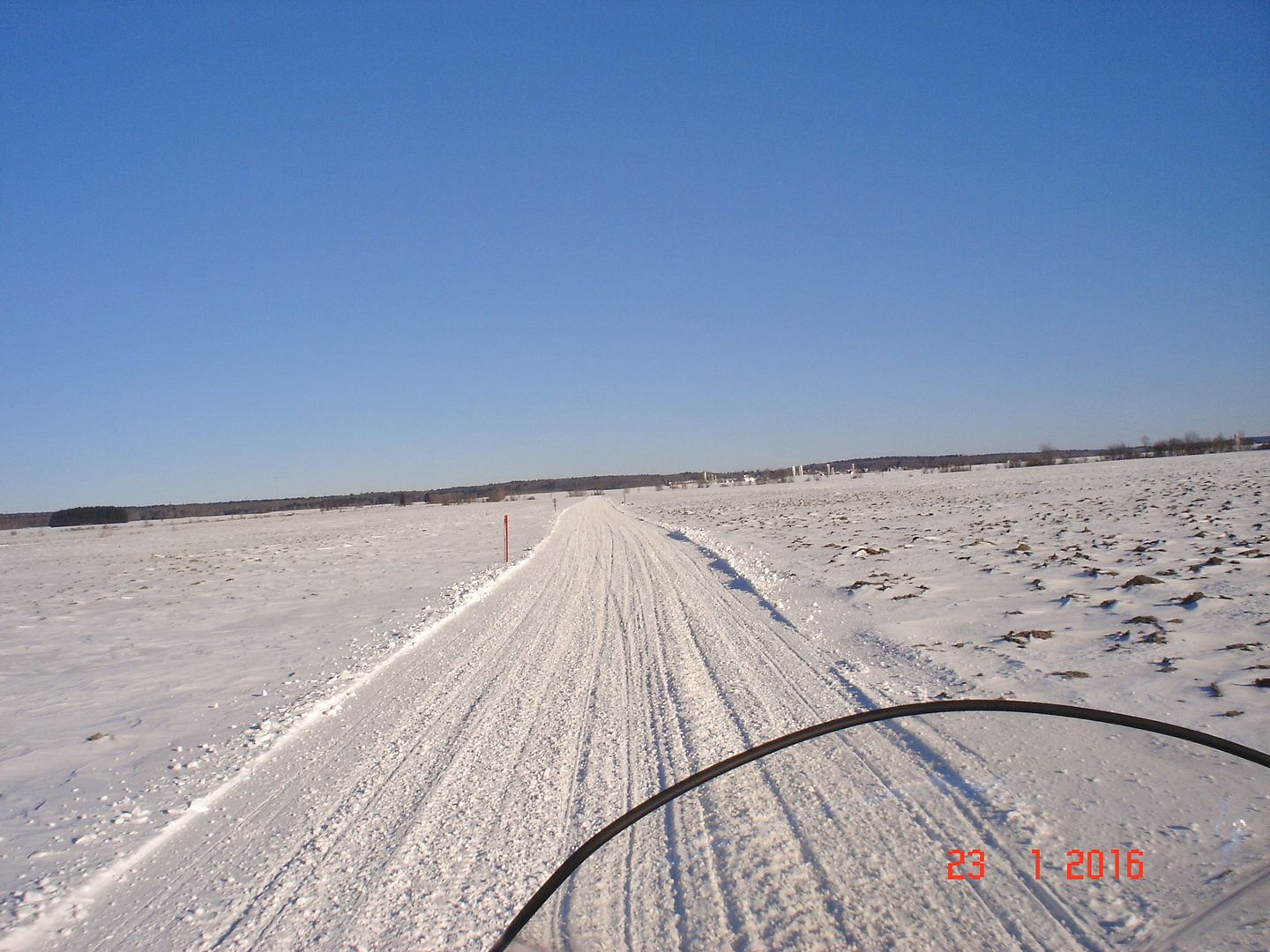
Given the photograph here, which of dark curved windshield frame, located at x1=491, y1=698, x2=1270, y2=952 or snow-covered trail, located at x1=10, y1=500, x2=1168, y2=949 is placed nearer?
dark curved windshield frame, located at x1=491, y1=698, x2=1270, y2=952

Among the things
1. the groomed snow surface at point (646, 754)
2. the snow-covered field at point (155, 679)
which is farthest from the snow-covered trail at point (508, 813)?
the snow-covered field at point (155, 679)

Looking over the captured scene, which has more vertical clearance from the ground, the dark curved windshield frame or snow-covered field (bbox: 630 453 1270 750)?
the dark curved windshield frame

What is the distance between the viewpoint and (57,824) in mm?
4375

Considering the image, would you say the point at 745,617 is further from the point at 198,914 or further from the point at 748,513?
the point at 748,513

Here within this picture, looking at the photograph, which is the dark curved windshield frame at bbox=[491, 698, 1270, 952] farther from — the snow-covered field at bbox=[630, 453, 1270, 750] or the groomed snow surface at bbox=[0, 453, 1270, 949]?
the snow-covered field at bbox=[630, 453, 1270, 750]

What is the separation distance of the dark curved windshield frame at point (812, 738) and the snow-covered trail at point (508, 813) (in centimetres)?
9

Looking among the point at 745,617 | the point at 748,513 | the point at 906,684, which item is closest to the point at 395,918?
the point at 906,684

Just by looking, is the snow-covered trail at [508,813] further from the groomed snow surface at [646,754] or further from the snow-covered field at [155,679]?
the snow-covered field at [155,679]

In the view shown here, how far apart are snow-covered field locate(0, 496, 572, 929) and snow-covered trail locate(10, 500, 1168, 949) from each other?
0.46 metres

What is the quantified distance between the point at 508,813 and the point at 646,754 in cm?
105

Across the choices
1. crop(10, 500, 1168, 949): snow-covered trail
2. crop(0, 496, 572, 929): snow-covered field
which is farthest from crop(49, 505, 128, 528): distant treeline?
crop(10, 500, 1168, 949): snow-covered trail

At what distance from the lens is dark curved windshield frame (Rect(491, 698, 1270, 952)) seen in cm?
178
